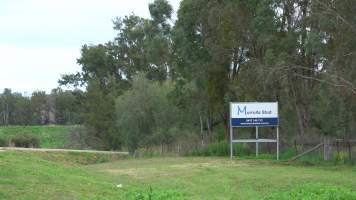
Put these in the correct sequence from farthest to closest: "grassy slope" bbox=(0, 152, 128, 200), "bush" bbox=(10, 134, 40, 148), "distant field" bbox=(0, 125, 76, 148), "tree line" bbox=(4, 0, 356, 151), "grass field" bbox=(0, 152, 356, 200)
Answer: "distant field" bbox=(0, 125, 76, 148), "bush" bbox=(10, 134, 40, 148), "tree line" bbox=(4, 0, 356, 151), "grass field" bbox=(0, 152, 356, 200), "grassy slope" bbox=(0, 152, 128, 200)

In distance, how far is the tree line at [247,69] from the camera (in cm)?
3108

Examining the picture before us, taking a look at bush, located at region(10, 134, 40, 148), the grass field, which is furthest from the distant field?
the grass field

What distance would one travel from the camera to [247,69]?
39250mm

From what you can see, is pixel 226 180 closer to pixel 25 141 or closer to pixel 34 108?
pixel 25 141

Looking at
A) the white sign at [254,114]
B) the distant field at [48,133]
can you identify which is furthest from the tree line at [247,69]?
the distant field at [48,133]

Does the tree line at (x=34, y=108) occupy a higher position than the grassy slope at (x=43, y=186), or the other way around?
the tree line at (x=34, y=108)

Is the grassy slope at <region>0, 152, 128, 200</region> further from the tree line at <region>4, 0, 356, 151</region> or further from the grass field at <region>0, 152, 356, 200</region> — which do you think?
the tree line at <region>4, 0, 356, 151</region>

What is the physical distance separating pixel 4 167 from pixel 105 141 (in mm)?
59320

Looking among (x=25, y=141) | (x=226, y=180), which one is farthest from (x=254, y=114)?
(x=25, y=141)

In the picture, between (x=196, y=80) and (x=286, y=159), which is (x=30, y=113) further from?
(x=286, y=159)

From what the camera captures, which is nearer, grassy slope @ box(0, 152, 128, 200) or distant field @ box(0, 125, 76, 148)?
grassy slope @ box(0, 152, 128, 200)

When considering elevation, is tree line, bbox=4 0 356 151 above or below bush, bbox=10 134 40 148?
above

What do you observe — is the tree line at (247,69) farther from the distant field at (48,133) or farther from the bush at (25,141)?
the distant field at (48,133)

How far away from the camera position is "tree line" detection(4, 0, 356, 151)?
102 ft
